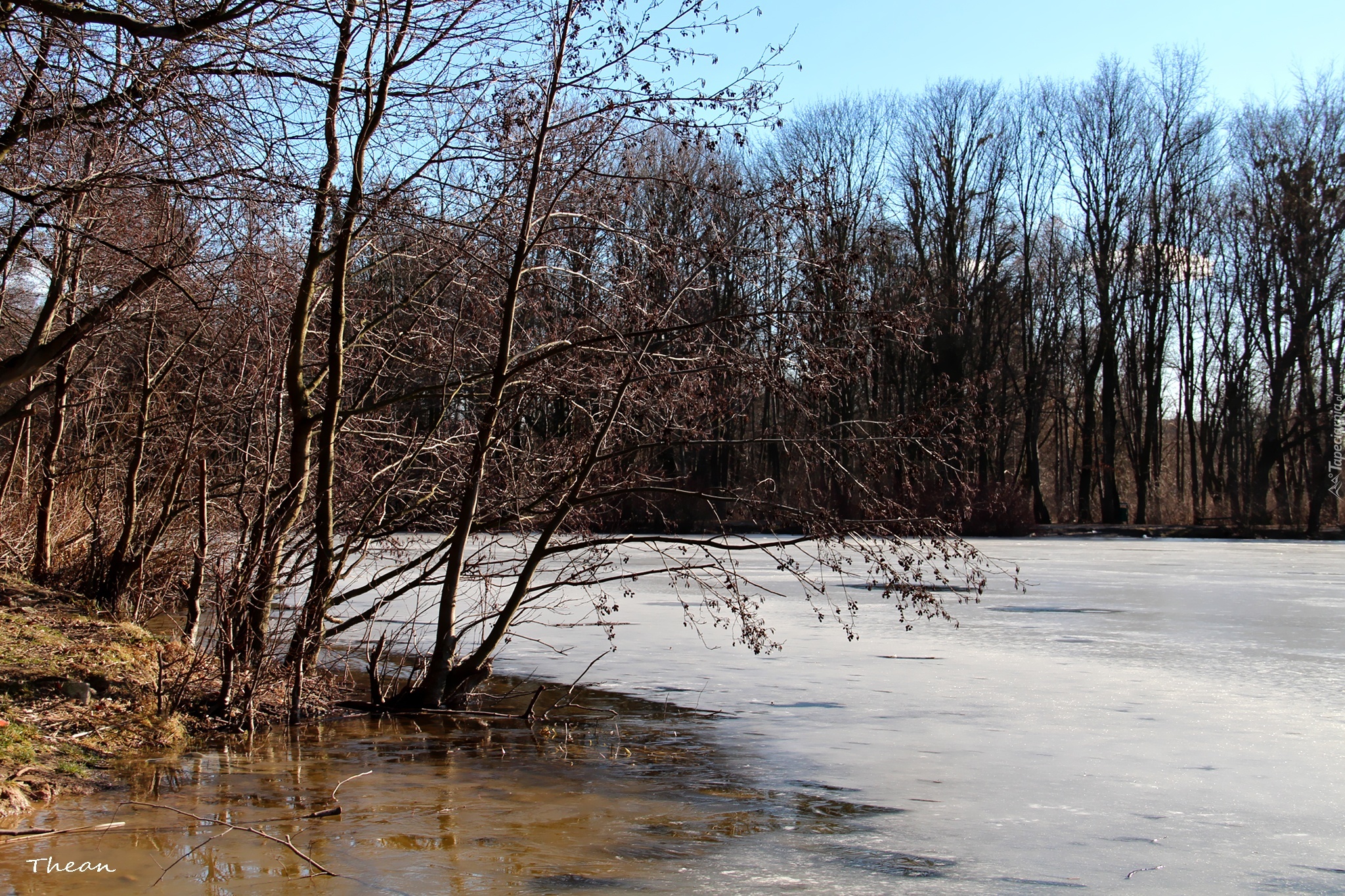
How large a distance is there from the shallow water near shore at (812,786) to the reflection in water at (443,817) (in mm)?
16

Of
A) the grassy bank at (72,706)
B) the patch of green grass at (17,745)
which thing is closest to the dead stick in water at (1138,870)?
the grassy bank at (72,706)

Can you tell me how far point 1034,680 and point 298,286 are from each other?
6021mm

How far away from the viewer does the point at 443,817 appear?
494cm

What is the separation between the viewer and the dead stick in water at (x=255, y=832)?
408 cm

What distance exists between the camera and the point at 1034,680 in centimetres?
866

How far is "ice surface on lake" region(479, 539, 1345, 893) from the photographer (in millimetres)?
4410

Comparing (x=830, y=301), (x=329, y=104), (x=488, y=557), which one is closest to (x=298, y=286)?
(x=329, y=104)

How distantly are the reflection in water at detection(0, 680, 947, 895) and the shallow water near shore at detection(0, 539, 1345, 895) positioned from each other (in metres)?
0.02

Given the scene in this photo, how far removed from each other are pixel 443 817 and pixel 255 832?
3.27ft

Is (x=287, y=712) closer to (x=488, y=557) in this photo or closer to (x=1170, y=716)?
(x=488, y=557)

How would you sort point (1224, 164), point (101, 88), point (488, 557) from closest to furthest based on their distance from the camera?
point (101, 88) < point (488, 557) < point (1224, 164)

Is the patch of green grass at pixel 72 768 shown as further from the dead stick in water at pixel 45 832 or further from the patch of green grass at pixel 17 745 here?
the dead stick in water at pixel 45 832

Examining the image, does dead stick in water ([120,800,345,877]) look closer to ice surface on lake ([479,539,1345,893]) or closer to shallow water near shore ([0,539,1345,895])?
shallow water near shore ([0,539,1345,895])

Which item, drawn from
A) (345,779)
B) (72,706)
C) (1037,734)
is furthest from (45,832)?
(1037,734)
